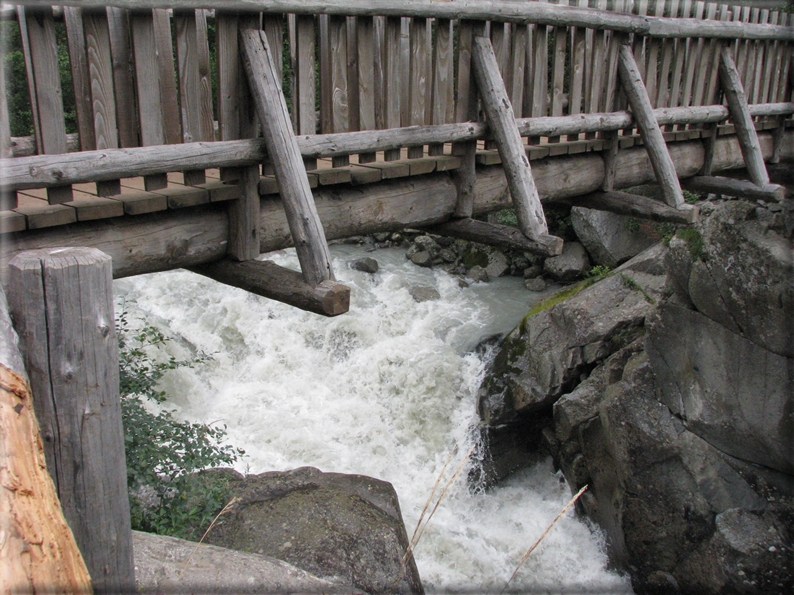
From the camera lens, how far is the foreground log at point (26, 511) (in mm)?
1337

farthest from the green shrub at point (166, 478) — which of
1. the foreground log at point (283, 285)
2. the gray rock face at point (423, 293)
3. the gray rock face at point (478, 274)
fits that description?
the gray rock face at point (478, 274)

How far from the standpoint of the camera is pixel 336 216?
430 cm

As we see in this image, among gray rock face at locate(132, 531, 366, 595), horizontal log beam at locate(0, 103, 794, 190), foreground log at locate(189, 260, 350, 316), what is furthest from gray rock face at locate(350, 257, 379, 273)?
gray rock face at locate(132, 531, 366, 595)

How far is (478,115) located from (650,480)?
388 cm

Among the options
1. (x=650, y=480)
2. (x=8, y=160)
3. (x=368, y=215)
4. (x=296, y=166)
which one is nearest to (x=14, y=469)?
(x=8, y=160)

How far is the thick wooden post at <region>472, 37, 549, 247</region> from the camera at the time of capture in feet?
15.0

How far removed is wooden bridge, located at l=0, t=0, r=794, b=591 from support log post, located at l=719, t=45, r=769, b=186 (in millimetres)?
268

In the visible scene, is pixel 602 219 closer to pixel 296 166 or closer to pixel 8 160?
pixel 296 166

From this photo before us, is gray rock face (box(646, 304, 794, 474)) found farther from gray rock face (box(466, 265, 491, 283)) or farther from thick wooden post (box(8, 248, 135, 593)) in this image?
thick wooden post (box(8, 248, 135, 593))

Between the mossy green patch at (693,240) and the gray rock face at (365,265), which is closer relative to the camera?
the mossy green patch at (693,240)

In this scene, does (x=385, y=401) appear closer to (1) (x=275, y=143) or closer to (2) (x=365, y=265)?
(2) (x=365, y=265)

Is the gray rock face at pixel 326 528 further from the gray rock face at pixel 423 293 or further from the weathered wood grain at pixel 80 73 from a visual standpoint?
the gray rock face at pixel 423 293

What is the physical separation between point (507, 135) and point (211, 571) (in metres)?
3.10

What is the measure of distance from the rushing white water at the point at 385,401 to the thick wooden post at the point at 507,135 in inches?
149
